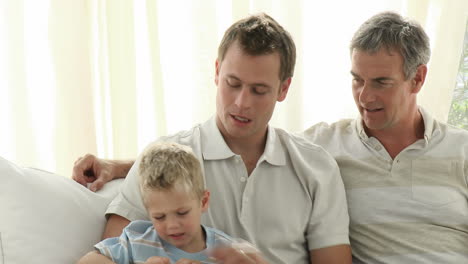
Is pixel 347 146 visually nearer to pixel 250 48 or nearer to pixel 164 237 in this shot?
pixel 250 48

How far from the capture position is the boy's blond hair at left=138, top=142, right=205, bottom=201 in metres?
1.69

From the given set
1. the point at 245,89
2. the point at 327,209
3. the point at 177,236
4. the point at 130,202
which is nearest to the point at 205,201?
the point at 177,236

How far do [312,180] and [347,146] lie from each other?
285 millimetres

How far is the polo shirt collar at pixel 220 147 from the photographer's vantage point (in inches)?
80.9

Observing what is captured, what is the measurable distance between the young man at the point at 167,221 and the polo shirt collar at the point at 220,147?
0.84ft

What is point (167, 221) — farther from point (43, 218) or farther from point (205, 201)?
point (43, 218)

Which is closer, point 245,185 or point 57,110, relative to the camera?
point 245,185

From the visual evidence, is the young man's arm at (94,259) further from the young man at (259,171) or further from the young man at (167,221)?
the young man at (259,171)

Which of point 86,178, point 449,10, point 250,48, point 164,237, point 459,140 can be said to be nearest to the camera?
point 164,237

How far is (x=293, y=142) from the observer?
2203mm

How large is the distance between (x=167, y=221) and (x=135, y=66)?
1.33m

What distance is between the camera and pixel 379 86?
223 cm

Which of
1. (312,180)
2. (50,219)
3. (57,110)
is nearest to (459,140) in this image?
(312,180)

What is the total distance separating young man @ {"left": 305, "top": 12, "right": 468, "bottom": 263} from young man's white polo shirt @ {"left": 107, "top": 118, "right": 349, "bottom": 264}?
127mm
